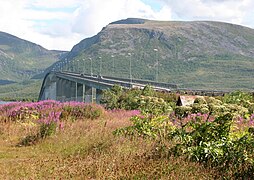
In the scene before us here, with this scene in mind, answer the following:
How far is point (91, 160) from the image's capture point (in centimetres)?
866

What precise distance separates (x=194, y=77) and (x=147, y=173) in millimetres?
191877

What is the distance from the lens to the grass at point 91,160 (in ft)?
24.2

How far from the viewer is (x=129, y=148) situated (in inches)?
372

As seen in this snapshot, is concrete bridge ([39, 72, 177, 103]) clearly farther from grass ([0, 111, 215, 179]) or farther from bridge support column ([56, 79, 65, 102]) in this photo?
grass ([0, 111, 215, 179])

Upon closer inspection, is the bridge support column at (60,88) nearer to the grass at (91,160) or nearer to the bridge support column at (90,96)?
the bridge support column at (90,96)

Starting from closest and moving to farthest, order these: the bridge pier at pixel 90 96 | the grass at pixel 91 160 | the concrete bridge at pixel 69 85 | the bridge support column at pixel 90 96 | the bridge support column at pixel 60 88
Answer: the grass at pixel 91 160, the bridge pier at pixel 90 96, the bridge support column at pixel 90 96, the concrete bridge at pixel 69 85, the bridge support column at pixel 60 88

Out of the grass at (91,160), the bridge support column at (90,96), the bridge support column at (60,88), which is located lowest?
the bridge support column at (60,88)

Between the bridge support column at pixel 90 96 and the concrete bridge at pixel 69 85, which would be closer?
the bridge support column at pixel 90 96

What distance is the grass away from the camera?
7.37 m

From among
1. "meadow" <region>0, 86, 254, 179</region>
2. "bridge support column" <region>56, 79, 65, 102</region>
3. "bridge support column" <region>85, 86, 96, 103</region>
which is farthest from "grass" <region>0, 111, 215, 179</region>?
"bridge support column" <region>56, 79, 65, 102</region>

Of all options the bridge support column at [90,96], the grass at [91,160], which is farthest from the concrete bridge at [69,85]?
the grass at [91,160]

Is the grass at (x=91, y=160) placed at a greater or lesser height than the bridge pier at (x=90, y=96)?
greater

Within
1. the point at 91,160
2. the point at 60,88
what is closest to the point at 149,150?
the point at 91,160

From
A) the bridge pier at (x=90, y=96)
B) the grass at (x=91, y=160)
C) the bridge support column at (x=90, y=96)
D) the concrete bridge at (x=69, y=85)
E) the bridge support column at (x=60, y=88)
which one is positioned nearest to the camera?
the grass at (x=91, y=160)
